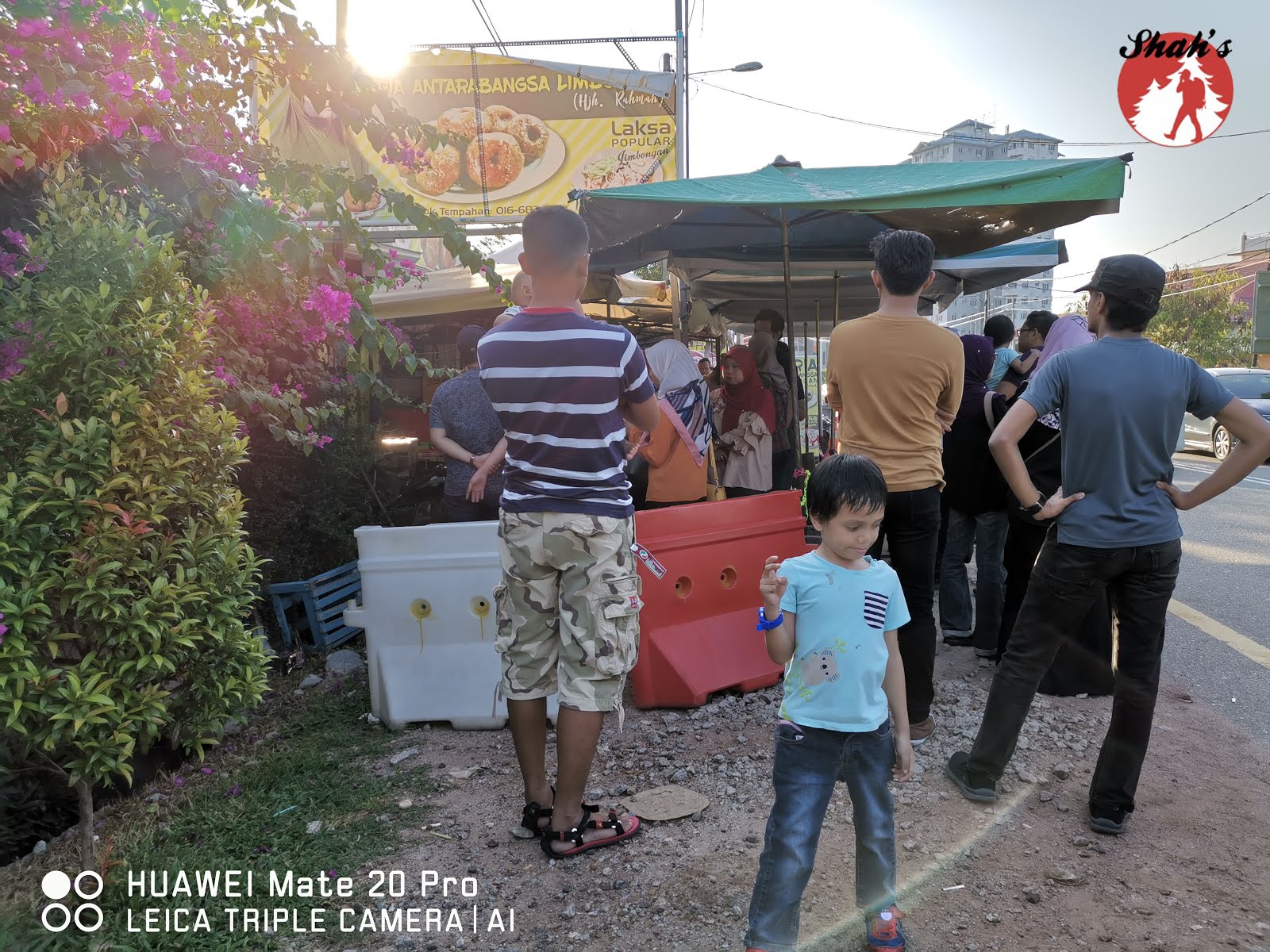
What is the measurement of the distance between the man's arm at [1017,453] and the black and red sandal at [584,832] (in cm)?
173

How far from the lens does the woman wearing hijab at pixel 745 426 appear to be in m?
5.76

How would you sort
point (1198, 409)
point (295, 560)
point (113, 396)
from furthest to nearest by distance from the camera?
point (295, 560), point (1198, 409), point (113, 396)

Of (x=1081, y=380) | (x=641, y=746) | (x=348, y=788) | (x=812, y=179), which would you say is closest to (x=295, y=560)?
(x=348, y=788)

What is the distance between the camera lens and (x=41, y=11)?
250 cm

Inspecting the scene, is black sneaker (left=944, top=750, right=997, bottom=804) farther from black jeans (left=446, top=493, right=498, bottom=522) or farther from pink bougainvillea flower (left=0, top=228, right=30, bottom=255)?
pink bougainvillea flower (left=0, top=228, right=30, bottom=255)

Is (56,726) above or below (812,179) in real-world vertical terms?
below

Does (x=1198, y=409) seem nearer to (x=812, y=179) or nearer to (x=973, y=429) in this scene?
(x=973, y=429)

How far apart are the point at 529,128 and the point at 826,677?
1114 centimetres

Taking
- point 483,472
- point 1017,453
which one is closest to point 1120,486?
point 1017,453

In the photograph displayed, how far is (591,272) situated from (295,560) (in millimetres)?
3032

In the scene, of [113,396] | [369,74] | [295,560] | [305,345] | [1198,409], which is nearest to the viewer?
[113,396]

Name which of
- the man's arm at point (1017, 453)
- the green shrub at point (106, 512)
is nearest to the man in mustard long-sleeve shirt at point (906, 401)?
the man's arm at point (1017, 453)

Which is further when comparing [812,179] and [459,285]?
[459,285]

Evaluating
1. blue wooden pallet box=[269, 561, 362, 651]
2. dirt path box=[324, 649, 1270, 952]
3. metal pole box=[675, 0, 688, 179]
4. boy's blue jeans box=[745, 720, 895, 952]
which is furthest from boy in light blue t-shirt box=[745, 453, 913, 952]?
metal pole box=[675, 0, 688, 179]
